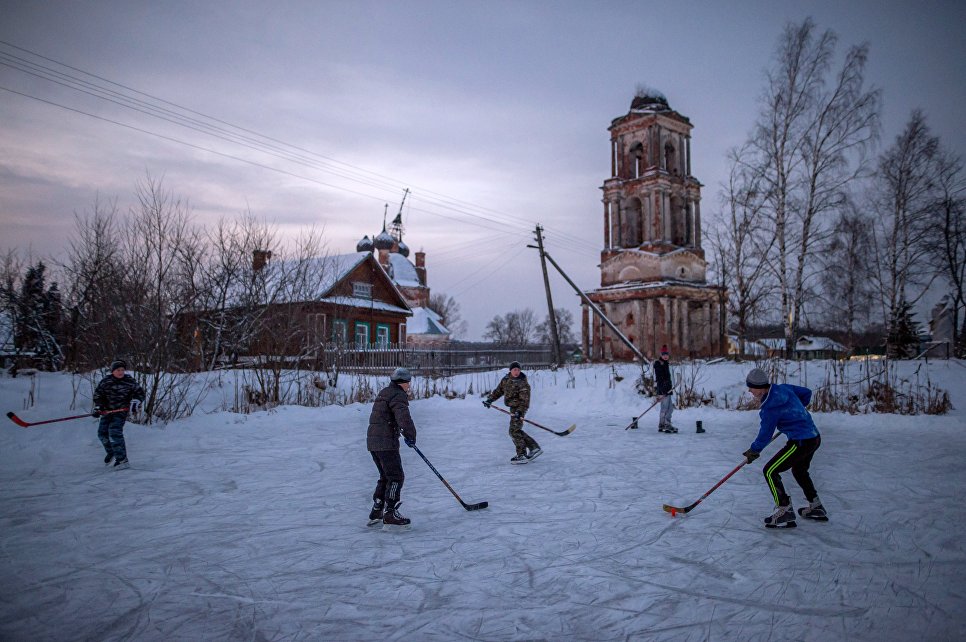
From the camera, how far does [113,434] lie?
25.5ft

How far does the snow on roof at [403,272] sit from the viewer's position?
53.3m

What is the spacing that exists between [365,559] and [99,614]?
1.73 meters

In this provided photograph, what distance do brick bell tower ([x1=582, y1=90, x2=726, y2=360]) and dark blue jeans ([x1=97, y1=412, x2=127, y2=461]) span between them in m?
23.8

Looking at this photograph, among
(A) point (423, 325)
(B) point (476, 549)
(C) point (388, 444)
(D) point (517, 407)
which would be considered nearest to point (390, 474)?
(C) point (388, 444)

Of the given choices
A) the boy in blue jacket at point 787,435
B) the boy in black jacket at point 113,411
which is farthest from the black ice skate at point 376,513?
the boy in black jacket at point 113,411

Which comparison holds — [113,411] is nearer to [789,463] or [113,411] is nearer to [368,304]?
[789,463]

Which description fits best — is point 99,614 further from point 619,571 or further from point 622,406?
point 622,406

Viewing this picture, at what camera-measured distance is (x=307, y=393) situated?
14.8 meters

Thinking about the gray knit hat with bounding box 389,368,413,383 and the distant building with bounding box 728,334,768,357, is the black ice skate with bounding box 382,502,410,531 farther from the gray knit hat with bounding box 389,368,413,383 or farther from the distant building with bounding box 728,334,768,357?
the distant building with bounding box 728,334,768,357

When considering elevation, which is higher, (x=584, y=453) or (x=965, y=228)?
(x=965, y=228)

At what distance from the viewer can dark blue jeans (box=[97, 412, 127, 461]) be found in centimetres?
779

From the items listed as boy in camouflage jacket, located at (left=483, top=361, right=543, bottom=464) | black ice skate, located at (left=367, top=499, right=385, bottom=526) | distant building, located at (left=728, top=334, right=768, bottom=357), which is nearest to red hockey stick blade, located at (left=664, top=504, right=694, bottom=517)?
black ice skate, located at (left=367, top=499, right=385, bottom=526)

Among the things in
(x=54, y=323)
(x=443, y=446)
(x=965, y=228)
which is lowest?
(x=443, y=446)

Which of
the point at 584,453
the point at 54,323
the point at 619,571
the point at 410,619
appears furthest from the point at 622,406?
the point at 54,323
